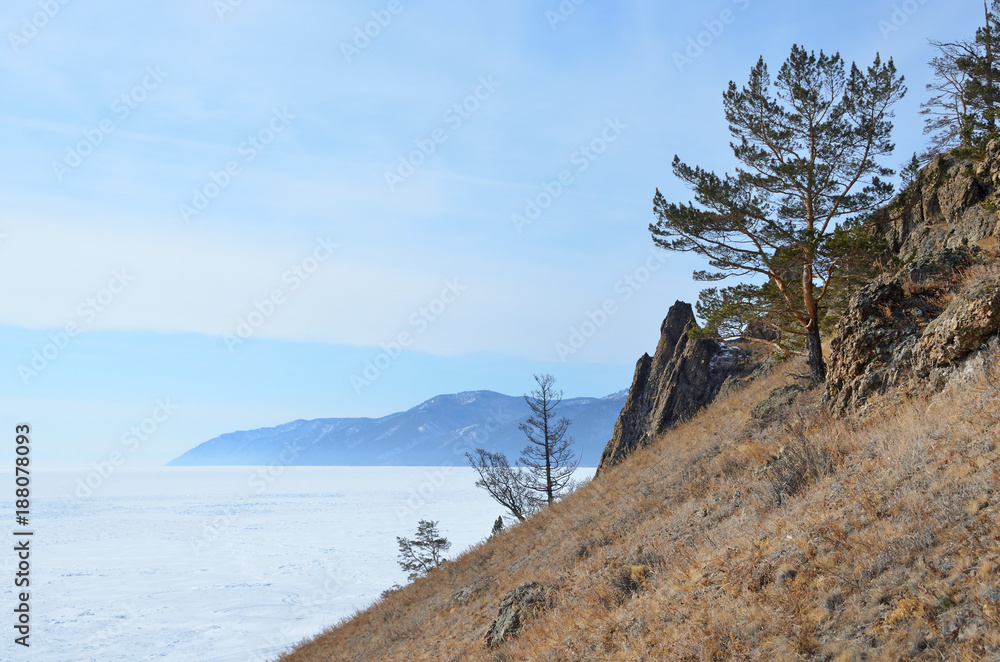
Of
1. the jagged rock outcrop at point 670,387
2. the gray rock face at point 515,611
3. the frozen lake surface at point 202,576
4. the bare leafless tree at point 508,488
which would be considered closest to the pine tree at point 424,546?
the frozen lake surface at point 202,576

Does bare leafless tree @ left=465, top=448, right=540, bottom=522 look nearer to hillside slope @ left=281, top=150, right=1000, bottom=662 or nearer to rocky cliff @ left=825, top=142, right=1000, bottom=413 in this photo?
hillside slope @ left=281, top=150, right=1000, bottom=662

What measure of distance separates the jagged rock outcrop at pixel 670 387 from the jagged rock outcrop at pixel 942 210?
9.87 meters

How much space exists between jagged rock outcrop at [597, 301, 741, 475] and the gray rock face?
58.8 feet

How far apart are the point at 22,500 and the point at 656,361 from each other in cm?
2808

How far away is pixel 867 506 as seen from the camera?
21.8ft

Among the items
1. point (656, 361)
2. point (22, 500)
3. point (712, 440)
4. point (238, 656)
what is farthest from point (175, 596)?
point (712, 440)

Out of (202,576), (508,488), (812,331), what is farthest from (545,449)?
(202,576)

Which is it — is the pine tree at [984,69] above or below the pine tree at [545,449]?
above

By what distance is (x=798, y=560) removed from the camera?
6410 millimetres

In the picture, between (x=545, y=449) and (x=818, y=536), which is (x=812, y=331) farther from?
(x=545, y=449)

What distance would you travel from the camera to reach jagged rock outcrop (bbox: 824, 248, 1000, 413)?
8.59 m

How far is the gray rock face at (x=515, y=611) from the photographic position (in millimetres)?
9570

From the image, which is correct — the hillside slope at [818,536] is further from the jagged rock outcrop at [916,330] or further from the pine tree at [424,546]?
the pine tree at [424,546]

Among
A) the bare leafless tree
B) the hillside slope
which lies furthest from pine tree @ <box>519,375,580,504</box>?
the hillside slope
